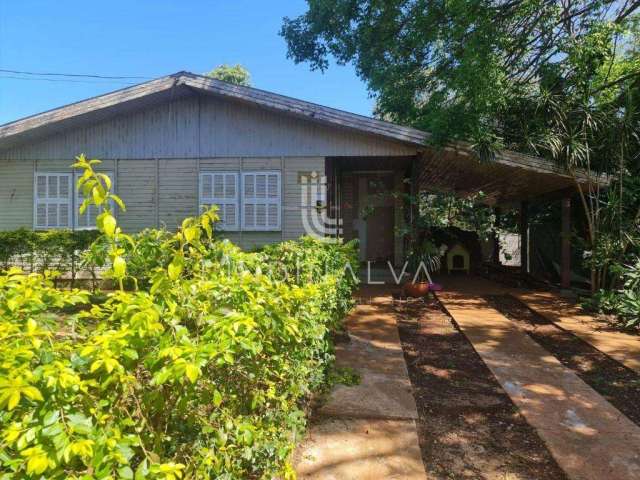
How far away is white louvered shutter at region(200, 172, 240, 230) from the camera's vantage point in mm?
9578

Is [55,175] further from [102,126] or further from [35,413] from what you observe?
[35,413]

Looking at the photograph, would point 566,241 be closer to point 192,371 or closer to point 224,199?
point 224,199

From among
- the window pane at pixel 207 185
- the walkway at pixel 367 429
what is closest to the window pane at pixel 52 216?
the window pane at pixel 207 185

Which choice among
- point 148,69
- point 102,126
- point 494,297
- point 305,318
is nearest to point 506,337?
point 494,297

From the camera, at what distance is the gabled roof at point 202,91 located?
840cm

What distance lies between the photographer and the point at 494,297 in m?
8.96

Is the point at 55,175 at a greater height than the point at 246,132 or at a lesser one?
lesser

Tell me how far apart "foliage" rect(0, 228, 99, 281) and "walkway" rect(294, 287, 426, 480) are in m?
6.04

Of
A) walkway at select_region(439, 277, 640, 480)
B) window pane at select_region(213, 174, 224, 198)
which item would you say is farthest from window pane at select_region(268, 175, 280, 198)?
walkway at select_region(439, 277, 640, 480)

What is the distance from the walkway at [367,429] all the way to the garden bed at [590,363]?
1.85 meters

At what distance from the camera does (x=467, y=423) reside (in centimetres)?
333

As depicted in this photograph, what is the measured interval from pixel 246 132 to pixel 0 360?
892cm

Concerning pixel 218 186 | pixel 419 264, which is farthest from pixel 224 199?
pixel 419 264

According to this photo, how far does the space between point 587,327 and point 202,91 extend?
844cm
